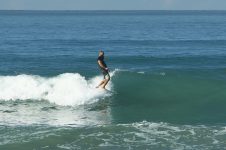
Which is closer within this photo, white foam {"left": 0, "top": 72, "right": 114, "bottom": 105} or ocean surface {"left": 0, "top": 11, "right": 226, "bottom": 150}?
ocean surface {"left": 0, "top": 11, "right": 226, "bottom": 150}

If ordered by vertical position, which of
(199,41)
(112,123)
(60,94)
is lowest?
(112,123)

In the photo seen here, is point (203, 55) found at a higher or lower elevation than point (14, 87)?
higher

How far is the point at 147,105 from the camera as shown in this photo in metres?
22.4

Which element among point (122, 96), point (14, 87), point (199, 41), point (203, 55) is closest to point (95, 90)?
point (122, 96)

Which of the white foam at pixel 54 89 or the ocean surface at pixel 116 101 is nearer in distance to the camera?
the ocean surface at pixel 116 101

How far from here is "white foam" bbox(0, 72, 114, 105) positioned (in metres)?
23.4

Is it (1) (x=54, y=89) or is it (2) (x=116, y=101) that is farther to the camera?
(1) (x=54, y=89)

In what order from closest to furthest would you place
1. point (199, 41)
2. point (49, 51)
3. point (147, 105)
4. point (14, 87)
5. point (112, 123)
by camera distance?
point (112, 123), point (147, 105), point (14, 87), point (49, 51), point (199, 41)

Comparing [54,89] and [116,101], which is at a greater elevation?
[54,89]

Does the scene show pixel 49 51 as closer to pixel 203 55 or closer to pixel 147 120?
pixel 203 55

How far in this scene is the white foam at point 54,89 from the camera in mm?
23391

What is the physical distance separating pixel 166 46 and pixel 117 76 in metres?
18.3

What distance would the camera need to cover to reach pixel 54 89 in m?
25.1

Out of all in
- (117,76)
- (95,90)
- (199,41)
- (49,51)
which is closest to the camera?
(95,90)
